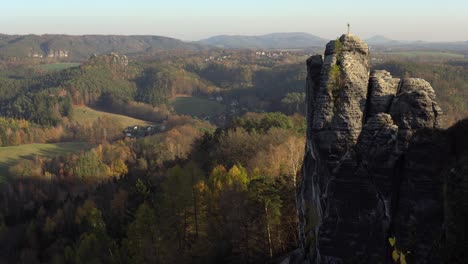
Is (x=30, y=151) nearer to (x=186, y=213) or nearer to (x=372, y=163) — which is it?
(x=186, y=213)

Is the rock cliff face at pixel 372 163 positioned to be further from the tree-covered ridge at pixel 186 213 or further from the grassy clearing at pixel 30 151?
the grassy clearing at pixel 30 151

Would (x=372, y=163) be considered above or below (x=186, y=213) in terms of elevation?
above

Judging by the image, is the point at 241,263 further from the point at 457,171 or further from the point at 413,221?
the point at 457,171

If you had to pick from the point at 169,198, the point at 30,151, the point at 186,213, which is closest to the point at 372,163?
the point at 169,198

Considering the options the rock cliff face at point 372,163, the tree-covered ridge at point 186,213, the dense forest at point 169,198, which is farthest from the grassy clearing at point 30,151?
the rock cliff face at point 372,163

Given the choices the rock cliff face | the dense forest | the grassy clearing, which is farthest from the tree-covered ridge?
the grassy clearing

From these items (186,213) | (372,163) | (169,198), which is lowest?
(186,213)

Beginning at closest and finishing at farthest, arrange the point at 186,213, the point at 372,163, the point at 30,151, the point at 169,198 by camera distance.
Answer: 1. the point at 372,163
2. the point at 169,198
3. the point at 186,213
4. the point at 30,151

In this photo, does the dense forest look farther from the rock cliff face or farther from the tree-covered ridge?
the rock cliff face
